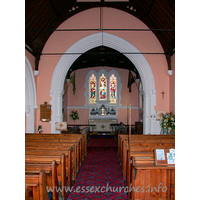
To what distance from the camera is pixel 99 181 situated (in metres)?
5.24

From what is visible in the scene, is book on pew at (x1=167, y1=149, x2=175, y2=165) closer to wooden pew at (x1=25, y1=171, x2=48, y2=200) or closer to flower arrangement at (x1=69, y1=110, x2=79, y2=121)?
wooden pew at (x1=25, y1=171, x2=48, y2=200)

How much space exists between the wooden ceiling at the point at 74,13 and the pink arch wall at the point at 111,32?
0.25 metres

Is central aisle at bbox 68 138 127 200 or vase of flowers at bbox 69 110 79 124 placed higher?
vase of flowers at bbox 69 110 79 124

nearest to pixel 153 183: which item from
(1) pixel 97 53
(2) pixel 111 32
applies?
(1) pixel 97 53

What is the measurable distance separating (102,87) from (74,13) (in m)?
7.82

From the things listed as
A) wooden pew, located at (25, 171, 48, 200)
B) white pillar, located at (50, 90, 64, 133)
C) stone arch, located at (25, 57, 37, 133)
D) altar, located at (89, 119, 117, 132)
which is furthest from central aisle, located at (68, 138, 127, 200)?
altar, located at (89, 119, 117, 132)

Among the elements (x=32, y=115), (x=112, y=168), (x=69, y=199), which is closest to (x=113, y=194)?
(x=69, y=199)

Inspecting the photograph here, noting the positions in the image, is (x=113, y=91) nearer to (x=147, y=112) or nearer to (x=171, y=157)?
(x=147, y=112)

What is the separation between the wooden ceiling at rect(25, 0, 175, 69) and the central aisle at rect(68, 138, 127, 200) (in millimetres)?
4737

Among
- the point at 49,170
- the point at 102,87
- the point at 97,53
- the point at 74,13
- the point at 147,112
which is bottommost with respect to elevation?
the point at 49,170

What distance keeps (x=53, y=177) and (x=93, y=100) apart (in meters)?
14.4

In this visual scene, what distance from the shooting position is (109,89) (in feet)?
58.9

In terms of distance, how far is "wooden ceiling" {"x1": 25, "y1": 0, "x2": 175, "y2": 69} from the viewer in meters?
8.34
